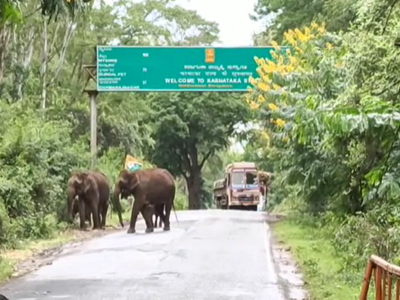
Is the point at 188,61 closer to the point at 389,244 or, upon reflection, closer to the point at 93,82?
the point at 93,82

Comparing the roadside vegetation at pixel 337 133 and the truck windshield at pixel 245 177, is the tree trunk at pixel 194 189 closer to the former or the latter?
the truck windshield at pixel 245 177

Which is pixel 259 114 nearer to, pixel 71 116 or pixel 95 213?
pixel 95 213

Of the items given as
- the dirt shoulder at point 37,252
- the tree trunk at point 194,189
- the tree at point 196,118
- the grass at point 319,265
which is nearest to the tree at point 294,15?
the grass at point 319,265

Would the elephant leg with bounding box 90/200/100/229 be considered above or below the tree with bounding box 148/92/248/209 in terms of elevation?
below

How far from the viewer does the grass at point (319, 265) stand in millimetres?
12110

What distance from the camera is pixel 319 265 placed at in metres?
15.2

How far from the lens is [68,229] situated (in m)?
24.4

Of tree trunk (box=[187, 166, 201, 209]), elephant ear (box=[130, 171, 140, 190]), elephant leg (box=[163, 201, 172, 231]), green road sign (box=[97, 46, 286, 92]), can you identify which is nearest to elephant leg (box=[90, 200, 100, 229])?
elephant ear (box=[130, 171, 140, 190])

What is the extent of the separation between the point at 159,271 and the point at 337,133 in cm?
552

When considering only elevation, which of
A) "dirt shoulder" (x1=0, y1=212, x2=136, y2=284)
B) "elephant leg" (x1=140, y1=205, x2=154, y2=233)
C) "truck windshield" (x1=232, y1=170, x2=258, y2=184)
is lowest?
"dirt shoulder" (x1=0, y1=212, x2=136, y2=284)

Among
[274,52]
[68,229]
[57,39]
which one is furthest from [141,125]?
[68,229]

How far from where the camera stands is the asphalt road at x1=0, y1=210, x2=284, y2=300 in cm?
1224

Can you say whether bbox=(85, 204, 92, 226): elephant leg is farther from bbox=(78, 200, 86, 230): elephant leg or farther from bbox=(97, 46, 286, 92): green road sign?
bbox=(97, 46, 286, 92): green road sign

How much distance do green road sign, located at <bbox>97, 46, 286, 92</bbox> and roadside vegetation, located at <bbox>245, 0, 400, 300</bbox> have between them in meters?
2.32
